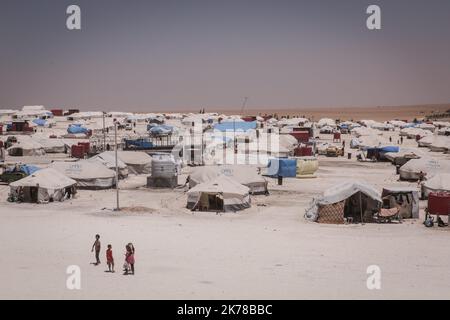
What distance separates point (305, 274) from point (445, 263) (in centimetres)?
520

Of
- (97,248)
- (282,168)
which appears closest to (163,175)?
(282,168)

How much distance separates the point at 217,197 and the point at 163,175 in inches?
326

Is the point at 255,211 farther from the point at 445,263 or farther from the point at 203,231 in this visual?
the point at 445,263

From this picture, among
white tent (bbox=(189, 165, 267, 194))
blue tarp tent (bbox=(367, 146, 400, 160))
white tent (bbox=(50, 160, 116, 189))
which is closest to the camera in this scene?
white tent (bbox=(189, 165, 267, 194))

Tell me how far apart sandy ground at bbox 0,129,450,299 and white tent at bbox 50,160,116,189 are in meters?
4.15

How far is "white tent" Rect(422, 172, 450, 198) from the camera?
3073 cm

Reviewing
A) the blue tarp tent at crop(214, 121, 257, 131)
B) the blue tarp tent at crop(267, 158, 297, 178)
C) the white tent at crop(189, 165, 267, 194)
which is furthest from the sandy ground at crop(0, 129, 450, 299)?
the blue tarp tent at crop(214, 121, 257, 131)

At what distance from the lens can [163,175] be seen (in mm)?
37156

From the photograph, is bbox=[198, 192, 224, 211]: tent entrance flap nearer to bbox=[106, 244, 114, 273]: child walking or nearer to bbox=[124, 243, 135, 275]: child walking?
bbox=[106, 244, 114, 273]: child walking

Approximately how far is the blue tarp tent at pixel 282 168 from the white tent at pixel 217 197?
1198 cm

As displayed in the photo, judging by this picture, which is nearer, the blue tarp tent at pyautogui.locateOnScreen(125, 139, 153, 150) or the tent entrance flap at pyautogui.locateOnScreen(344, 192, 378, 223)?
the tent entrance flap at pyautogui.locateOnScreen(344, 192, 378, 223)

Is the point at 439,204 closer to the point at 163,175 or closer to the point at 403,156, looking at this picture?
the point at 163,175

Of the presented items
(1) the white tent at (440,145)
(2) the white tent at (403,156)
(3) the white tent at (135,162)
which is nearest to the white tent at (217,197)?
(3) the white tent at (135,162)

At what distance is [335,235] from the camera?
78.0ft
